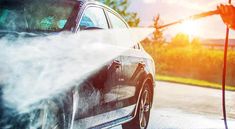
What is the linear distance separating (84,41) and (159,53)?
163 ft

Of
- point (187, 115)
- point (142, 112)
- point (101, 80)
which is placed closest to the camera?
point (101, 80)

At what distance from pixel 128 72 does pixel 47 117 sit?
2253 millimetres

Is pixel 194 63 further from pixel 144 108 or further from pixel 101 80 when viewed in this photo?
pixel 101 80

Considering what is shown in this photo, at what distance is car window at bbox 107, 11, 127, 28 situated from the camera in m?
6.79

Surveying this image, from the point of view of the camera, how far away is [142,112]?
26.1ft

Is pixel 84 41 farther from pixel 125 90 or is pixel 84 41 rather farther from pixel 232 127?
pixel 232 127

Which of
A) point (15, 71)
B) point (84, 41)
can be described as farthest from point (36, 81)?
point (84, 41)

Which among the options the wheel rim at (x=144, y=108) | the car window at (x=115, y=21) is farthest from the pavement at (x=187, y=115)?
the car window at (x=115, y=21)

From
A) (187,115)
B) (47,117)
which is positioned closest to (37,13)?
(47,117)

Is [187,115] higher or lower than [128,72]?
lower

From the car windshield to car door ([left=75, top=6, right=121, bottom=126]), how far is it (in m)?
0.23

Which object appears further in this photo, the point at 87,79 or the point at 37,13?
the point at 37,13

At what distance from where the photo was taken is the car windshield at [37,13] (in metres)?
5.72

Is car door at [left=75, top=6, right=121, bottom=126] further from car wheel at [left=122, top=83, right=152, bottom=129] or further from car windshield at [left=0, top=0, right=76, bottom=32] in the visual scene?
car wheel at [left=122, top=83, right=152, bottom=129]
